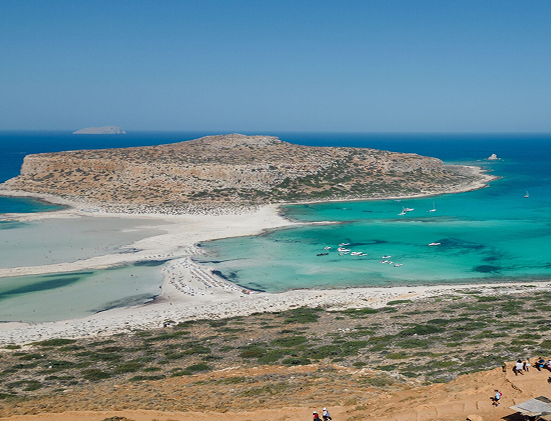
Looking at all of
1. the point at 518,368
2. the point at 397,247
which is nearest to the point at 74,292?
the point at 518,368

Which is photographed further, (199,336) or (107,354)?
(199,336)

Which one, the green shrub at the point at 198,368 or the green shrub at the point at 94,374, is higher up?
the green shrub at the point at 198,368

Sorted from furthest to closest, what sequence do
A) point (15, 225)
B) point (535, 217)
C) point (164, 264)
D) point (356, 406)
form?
point (535, 217) → point (15, 225) → point (164, 264) → point (356, 406)

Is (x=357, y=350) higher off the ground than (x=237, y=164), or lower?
lower

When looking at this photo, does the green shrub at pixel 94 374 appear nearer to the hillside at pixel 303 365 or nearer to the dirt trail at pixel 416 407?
the hillside at pixel 303 365

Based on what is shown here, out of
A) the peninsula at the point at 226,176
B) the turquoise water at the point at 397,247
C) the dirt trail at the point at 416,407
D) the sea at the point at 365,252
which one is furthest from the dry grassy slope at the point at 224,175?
the dirt trail at the point at 416,407

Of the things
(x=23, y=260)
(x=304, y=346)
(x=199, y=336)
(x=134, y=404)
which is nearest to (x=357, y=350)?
(x=304, y=346)

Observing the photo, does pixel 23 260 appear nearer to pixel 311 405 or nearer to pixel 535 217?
pixel 311 405
